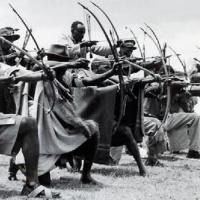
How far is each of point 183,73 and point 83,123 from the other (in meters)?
5.69

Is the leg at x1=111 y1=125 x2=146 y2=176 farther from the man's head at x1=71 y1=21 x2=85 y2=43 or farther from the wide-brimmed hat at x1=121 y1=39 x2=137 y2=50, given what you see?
the man's head at x1=71 y1=21 x2=85 y2=43

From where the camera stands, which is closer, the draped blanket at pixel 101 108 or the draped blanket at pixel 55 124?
the draped blanket at pixel 55 124

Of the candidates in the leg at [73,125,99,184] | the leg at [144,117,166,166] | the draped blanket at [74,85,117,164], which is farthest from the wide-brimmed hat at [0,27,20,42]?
the leg at [73,125,99,184]

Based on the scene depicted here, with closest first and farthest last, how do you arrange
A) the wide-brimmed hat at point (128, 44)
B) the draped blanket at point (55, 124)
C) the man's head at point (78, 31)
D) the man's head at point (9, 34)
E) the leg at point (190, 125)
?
the draped blanket at point (55, 124), the wide-brimmed hat at point (128, 44), the man's head at point (9, 34), the man's head at point (78, 31), the leg at point (190, 125)

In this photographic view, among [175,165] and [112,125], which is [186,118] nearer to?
[175,165]

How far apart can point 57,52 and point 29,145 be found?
179 centimetres

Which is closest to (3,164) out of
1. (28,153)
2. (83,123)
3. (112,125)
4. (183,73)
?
(112,125)

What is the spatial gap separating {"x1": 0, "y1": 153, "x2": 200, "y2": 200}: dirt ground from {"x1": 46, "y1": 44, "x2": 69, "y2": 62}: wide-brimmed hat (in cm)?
175

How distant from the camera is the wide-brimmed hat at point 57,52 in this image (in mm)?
7484

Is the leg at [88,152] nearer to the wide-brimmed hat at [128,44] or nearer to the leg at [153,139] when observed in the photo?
the wide-brimmed hat at [128,44]

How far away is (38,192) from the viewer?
6.07 metres

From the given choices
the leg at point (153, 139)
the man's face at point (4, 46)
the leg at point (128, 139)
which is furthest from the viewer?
the leg at point (153, 139)

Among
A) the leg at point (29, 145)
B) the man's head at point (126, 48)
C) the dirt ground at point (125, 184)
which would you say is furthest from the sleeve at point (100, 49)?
the leg at point (29, 145)

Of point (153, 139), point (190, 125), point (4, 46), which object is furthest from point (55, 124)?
point (190, 125)
